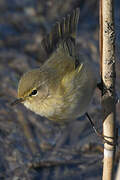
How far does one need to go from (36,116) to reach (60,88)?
5.34 ft

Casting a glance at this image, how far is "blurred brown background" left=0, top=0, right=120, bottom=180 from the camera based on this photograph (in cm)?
412

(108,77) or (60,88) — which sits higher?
(108,77)

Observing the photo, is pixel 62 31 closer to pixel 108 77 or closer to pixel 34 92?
pixel 34 92

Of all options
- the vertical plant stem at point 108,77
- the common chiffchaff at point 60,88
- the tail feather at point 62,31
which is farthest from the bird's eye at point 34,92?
the vertical plant stem at point 108,77

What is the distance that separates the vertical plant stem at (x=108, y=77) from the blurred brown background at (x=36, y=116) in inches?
8.5

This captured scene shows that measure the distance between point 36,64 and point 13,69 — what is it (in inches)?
12.3

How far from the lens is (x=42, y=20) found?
19.2 feet

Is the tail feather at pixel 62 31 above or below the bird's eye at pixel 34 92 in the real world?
above

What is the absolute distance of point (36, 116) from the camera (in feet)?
15.5

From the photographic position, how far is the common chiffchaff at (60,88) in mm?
3092

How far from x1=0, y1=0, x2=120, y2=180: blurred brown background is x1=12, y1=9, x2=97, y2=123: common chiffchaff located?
357 millimetres


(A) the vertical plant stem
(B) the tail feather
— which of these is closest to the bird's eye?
(B) the tail feather

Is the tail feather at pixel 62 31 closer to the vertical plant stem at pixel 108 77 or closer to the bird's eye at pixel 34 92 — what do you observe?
the bird's eye at pixel 34 92

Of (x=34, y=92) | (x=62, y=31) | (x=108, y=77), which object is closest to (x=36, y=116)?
(x=62, y=31)
